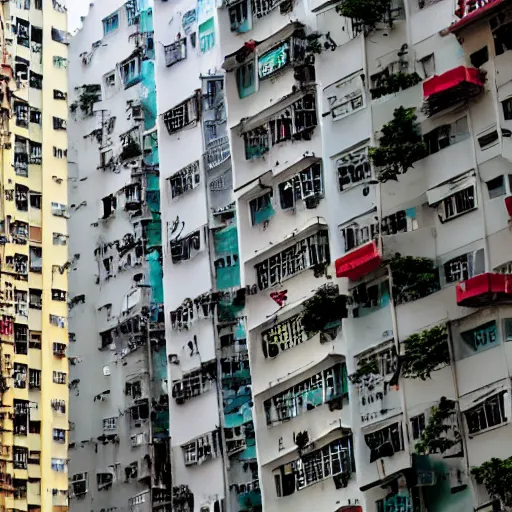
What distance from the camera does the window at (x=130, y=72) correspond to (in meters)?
43.8

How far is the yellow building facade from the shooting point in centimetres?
4316

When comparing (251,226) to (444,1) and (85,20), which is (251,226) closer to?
(444,1)

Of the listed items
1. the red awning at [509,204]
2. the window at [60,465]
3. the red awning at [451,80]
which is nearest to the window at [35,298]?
the window at [60,465]

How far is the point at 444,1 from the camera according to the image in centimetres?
3047

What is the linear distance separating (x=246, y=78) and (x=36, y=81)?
14.2m

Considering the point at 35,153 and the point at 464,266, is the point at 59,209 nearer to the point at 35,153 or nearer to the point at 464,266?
the point at 35,153

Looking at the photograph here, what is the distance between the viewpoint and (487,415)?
27266mm

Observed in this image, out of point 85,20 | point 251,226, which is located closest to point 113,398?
point 251,226

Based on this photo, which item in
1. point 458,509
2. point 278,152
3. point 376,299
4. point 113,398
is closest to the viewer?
point 458,509

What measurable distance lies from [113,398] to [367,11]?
1421 centimetres

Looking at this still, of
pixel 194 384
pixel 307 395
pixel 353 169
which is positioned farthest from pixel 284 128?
pixel 194 384

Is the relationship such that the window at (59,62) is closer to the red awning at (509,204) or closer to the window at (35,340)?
the window at (35,340)

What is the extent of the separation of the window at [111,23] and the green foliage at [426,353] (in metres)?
19.7

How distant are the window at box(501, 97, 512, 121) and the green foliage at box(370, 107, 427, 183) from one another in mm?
1748
